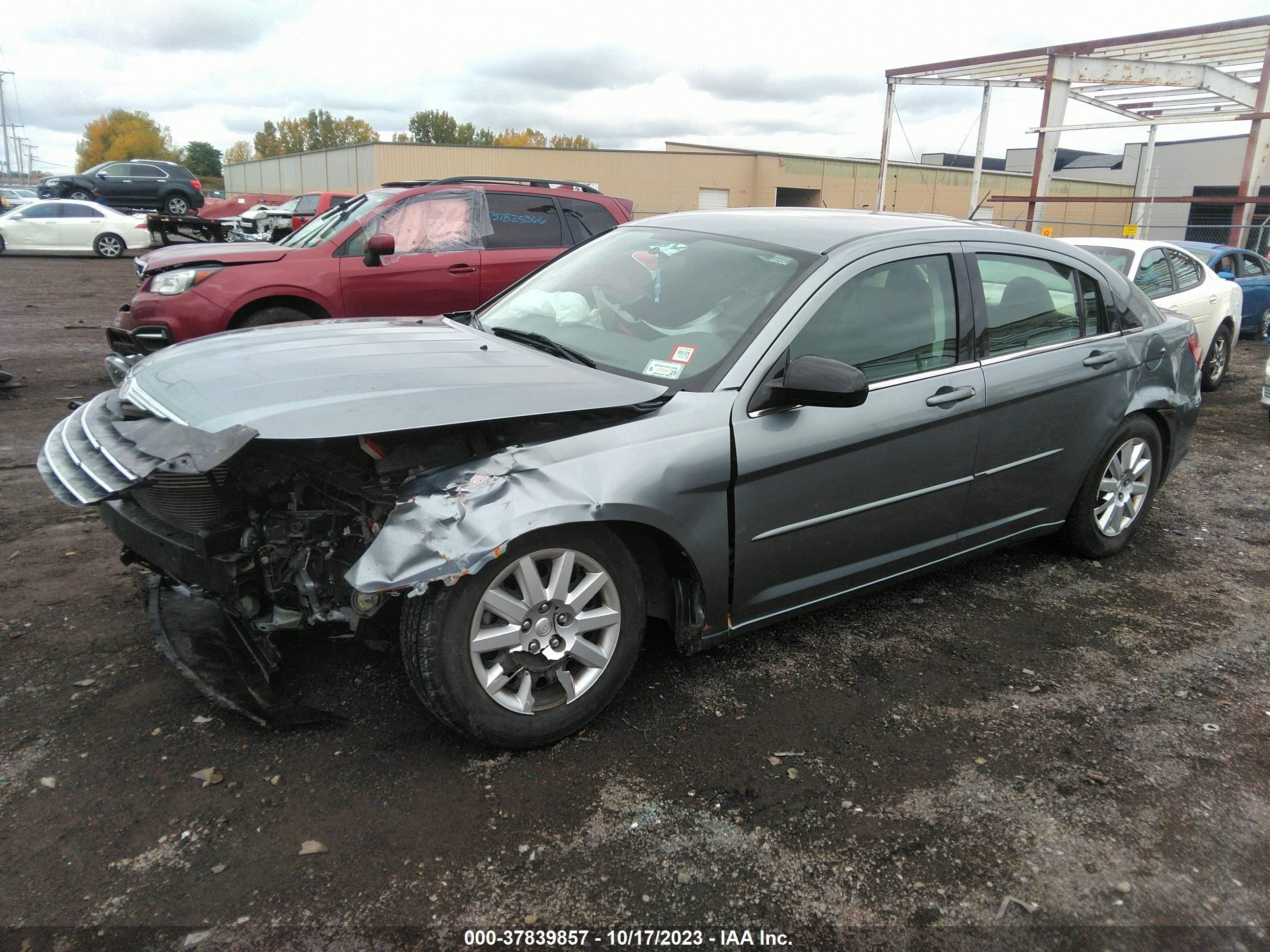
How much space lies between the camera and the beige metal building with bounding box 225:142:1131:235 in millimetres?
42938

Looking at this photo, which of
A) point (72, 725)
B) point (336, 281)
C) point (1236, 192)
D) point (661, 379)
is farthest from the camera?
point (1236, 192)

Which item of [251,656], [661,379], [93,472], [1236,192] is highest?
[1236,192]

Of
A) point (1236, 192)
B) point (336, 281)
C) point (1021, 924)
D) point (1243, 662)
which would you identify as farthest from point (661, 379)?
point (1236, 192)

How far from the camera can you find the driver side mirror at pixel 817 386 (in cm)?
294

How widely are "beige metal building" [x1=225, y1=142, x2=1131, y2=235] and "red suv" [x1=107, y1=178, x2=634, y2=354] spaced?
121ft

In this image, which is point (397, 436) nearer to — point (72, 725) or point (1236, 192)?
point (72, 725)

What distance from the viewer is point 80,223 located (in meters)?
21.4

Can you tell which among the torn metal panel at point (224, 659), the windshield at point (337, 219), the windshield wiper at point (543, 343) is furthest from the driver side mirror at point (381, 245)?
the torn metal panel at point (224, 659)

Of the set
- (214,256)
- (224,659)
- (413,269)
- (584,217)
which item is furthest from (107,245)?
(224,659)

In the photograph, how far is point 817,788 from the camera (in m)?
2.76

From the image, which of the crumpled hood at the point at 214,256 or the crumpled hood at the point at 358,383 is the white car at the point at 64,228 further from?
the crumpled hood at the point at 358,383

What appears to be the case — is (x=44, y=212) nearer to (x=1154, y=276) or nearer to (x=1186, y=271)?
(x=1154, y=276)

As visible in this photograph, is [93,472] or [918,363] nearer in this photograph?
[93,472]

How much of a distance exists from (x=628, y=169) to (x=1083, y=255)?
4522 centimetres
